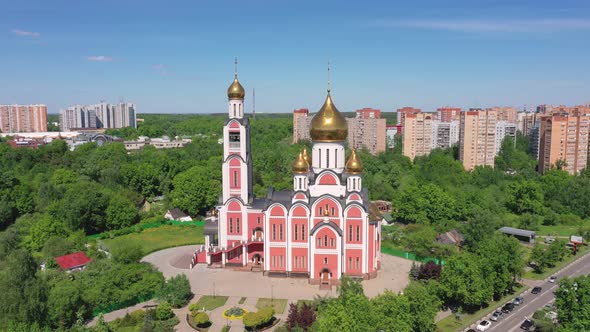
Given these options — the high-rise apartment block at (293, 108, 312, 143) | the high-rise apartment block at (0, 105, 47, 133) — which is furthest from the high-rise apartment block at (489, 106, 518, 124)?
the high-rise apartment block at (0, 105, 47, 133)

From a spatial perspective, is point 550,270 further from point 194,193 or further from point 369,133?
point 369,133

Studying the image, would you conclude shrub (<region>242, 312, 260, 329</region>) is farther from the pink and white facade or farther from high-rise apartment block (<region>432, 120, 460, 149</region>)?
high-rise apartment block (<region>432, 120, 460, 149</region>)

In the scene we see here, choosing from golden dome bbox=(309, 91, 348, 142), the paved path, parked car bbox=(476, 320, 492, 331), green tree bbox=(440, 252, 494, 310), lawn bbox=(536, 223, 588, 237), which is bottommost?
the paved path

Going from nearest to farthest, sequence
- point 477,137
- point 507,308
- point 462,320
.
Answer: point 462,320, point 507,308, point 477,137

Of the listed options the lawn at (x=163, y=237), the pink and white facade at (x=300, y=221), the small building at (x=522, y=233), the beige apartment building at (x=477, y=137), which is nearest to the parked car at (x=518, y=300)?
the pink and white facade at (x=300, y=221)

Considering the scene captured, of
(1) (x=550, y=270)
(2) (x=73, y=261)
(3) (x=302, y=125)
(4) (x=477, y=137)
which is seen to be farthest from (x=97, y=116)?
(1) (x=550, y=270)

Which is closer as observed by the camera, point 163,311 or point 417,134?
point 163,311
